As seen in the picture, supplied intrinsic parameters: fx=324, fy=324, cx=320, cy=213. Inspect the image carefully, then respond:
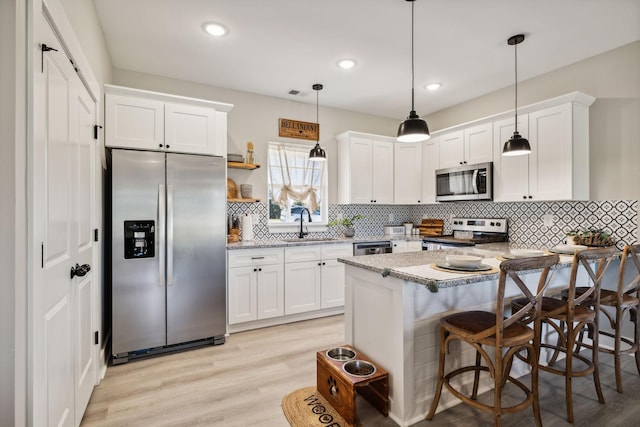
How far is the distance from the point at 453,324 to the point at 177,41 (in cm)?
315

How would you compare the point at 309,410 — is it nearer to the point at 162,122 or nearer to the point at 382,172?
the point at 162,122

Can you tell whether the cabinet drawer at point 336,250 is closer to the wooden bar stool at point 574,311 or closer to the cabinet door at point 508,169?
the cabinet door at point 508,169

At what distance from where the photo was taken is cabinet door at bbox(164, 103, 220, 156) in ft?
10.1

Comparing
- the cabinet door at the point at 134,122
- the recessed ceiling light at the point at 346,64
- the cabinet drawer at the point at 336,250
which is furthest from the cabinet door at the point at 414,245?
the cabinet door at the point at 134,122

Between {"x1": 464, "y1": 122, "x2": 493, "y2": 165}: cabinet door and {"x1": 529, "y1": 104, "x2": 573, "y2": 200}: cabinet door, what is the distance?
1.53 feet

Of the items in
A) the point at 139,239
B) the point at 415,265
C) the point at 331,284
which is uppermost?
the point at 139,239

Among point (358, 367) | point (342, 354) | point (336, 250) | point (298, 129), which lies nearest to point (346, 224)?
point (336, 250)

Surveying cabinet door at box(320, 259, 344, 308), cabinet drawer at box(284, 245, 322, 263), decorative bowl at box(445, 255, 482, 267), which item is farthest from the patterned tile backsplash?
decorative bowl at box(445, 255, 482, 267)

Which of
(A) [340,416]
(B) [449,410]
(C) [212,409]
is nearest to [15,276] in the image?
(C) [212,409]

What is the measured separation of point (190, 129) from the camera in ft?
10.4

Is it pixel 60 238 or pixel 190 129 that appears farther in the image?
pixel 190 129

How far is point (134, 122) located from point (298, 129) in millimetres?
2084

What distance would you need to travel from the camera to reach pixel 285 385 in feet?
7.92

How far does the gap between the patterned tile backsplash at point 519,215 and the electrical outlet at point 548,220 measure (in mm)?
22
